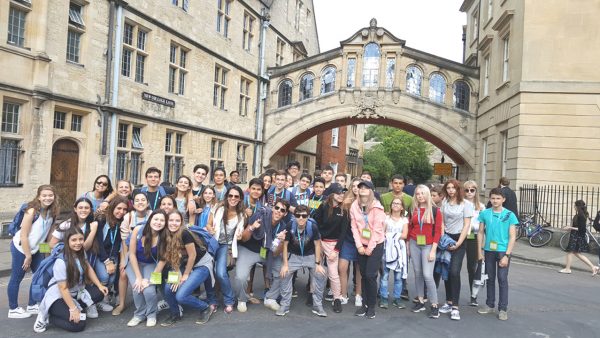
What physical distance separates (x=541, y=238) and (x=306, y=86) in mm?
13620

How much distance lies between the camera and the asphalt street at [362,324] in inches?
192

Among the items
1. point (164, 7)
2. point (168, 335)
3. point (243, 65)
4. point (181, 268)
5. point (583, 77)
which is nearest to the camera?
point (168, 335)

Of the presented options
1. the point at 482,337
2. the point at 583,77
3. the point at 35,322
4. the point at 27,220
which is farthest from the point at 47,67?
the point at 583,77

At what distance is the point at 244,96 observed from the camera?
2136 cm

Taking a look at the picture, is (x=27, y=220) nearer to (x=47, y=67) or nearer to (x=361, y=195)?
(x=361, y=195)

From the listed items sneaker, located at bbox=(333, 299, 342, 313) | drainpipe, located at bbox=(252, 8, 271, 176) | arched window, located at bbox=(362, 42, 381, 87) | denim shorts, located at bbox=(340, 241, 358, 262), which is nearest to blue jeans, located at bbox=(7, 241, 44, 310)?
sneaker, located at bbox=(333, 299, 342, 313)

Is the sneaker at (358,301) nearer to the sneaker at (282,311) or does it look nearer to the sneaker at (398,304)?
the sneaker at (398,304)

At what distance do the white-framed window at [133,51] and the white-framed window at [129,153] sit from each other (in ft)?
5.52

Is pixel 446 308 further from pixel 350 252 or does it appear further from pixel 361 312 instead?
pixel 350 252

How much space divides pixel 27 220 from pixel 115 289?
1560mm

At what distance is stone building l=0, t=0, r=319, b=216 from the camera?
10.1 metres

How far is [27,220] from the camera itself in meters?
5.06

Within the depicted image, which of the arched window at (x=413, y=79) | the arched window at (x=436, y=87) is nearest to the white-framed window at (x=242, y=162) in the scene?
the arched window at (x=413, y=79)

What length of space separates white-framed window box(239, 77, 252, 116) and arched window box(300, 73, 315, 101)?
9.13 feet
